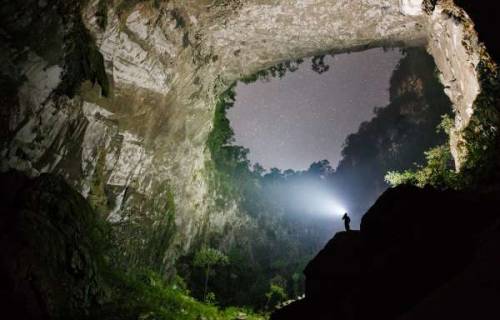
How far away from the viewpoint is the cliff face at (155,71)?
911cm

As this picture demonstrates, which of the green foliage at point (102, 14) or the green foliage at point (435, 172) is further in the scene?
the green foliage at point (435, 172)

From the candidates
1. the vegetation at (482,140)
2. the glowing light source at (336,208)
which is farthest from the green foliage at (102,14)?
the glowing light source at (336,208)

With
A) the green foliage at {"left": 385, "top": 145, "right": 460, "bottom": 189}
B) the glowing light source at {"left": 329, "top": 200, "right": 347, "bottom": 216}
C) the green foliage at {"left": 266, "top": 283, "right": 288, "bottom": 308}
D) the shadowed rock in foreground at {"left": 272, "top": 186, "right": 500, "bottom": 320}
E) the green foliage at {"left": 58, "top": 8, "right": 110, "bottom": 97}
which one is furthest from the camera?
the glowing light source at {"left": 329, "top": 200, "right": 347, "bottom": 216}

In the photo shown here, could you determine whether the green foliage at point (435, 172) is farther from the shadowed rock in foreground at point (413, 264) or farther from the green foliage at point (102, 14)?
the green foliage at point (102, 14)

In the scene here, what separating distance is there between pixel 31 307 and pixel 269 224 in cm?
1796

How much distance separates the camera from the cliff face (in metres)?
9.11

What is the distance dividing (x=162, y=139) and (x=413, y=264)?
11841 millimetres

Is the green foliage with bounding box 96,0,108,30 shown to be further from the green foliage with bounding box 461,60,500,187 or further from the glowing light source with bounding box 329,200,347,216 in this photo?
the glowing light source with bounding box 329,200,347,216

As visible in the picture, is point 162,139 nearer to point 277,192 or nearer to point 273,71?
point 273,71

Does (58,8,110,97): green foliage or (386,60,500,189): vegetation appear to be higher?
(58,8,110,97): green foliage

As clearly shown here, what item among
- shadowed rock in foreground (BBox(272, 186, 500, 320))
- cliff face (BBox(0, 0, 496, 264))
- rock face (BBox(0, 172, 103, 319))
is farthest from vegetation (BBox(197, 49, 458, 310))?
rock face (BBox(0, 172, 103, 319))

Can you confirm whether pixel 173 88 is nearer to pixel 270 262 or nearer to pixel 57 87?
pixel 57 87

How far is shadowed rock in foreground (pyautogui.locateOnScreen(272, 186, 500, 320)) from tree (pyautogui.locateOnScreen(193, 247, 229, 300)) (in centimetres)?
1071

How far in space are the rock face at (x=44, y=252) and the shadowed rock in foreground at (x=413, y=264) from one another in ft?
15.2
